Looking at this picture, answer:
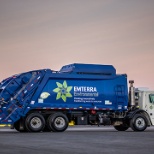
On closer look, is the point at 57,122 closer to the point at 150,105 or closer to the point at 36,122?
the point at 36,122

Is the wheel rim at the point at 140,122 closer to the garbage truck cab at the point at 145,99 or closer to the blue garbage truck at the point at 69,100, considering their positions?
the blue garbage truck at the point at 69,100

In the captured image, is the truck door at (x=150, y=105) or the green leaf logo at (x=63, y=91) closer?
the green leaf logo at (x=63, y=91)

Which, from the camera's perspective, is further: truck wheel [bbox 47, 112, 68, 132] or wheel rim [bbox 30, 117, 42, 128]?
truck wheel [bbox 47, 112, 68, 132]

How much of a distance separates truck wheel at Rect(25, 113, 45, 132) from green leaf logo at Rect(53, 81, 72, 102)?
1723mm

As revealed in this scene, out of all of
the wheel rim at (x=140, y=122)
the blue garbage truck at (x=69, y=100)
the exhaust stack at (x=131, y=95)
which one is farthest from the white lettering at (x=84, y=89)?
the wheel rim at (x=140, y=122)

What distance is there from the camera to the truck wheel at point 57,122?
28219 mm

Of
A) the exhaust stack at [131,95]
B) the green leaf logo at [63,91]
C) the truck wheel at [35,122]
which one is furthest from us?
the exhaust stack at [131,95]

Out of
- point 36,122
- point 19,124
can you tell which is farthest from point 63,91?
point 19,124

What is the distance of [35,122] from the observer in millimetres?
27891

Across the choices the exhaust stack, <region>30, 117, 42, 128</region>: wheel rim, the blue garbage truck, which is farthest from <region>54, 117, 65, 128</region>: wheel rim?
the exhaust stack

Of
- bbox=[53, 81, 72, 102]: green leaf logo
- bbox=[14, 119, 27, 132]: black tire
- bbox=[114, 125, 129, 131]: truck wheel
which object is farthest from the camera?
bbox=[114, 125, 129, 131]: truck wheel

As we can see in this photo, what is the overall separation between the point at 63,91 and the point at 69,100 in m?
0.69

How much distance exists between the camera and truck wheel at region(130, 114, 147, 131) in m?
29.8

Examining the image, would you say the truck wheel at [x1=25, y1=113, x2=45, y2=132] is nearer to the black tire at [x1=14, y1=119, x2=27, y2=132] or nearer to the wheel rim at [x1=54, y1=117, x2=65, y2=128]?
the black tire at [x1=14, y1=119, x2=27, y2=132]
